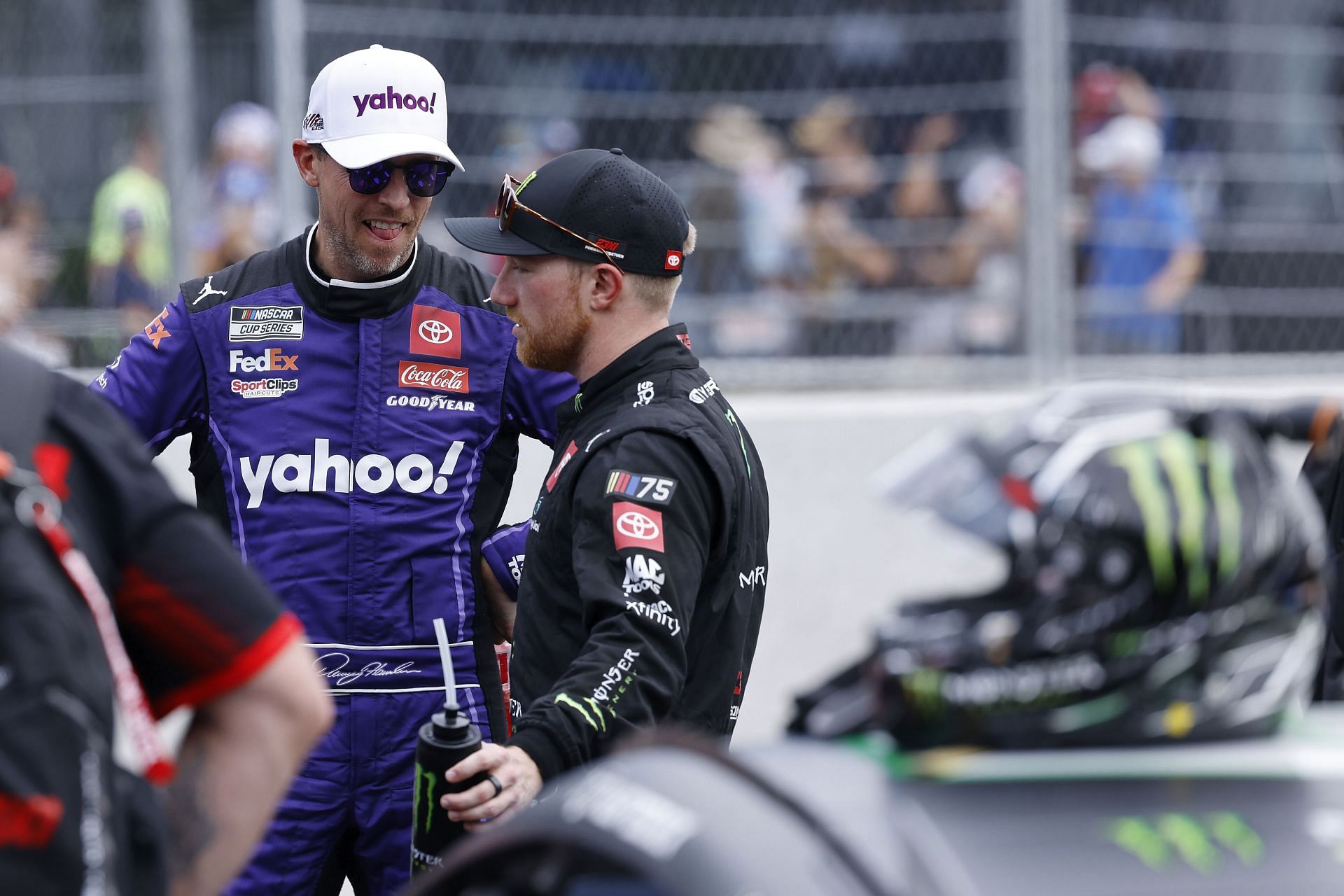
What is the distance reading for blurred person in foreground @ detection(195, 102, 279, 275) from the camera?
537 cm

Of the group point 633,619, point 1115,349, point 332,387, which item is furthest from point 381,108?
point 1115,349

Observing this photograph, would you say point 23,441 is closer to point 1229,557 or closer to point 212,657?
point 212,657

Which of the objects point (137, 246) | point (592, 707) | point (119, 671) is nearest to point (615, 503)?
point (592, 707)

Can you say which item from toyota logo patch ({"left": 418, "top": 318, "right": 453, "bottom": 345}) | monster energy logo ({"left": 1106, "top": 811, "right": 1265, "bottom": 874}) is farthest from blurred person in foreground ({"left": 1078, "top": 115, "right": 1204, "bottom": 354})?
monster energy logo ({"left": 1106, "top": 811, "right": 1265, "bottom": 874})

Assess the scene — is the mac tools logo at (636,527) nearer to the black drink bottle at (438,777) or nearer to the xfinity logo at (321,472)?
the black drink bottle at (438,777)

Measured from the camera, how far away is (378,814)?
10.6ft

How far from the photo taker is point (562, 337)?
294cm

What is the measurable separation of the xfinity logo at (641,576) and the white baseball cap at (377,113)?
42.5 inches

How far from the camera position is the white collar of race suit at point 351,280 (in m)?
3.38

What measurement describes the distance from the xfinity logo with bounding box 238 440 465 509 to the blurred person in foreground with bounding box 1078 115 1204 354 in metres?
3.03

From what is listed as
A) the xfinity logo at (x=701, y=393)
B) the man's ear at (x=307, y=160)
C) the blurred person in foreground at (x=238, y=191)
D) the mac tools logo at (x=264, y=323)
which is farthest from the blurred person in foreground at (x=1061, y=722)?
the blurred person in foreground at (x=238, y=191)

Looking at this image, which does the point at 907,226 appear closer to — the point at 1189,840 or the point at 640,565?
the point at 640,565

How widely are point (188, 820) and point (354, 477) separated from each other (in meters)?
1.60

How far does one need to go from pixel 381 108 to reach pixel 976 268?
2800mm
